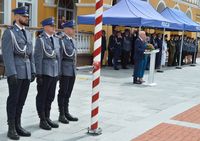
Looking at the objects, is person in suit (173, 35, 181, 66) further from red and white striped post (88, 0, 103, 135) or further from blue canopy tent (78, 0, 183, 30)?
red and white striped post (88, 0, 103, 135)

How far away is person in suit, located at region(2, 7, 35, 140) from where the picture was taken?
6078 mm

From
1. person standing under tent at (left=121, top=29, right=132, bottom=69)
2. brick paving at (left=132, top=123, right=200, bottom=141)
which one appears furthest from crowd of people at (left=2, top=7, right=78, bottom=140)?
Result: person standing under tent at (left=121, top=29, right=132, bottom=69)

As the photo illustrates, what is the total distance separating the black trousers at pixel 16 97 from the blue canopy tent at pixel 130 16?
10826 millimetres

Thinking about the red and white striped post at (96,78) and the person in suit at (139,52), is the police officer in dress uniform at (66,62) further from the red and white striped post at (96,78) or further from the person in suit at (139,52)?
the person in suit at (139,52)

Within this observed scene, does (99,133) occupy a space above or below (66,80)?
below

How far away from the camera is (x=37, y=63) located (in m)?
6.75

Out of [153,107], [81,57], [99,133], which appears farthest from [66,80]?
[81,57]

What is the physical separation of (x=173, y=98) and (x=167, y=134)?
4.28 m

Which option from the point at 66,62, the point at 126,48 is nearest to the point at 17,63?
the point at 66,62

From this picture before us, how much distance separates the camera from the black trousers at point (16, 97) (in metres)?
6.20

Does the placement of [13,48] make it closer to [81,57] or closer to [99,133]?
[99,133]

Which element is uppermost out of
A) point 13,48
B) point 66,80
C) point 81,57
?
point 13,48

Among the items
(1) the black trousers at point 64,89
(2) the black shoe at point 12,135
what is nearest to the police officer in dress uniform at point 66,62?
(1) the black trousers at point 64,89

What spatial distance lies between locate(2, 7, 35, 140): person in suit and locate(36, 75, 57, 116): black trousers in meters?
0.43
